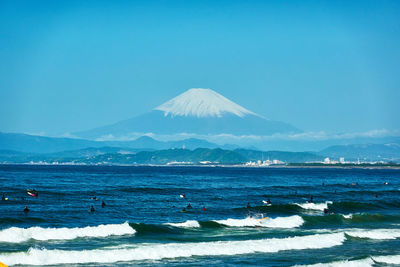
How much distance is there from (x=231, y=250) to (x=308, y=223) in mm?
21192

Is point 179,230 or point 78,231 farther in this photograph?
point 179,230

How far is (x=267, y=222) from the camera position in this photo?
60.4 meters

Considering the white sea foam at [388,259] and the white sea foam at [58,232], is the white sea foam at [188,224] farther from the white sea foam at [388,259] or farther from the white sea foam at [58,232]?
the white sea foam at [388,259]

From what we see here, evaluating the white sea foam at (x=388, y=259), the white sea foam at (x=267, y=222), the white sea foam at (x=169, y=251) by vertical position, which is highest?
the white sea foam at (x=267, y=222)

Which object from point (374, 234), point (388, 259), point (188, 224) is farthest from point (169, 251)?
point (374, 234)

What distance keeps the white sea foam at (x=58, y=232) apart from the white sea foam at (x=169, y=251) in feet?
22.9

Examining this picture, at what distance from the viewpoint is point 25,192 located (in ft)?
302

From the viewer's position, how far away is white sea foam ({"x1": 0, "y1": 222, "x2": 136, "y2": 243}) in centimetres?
4539

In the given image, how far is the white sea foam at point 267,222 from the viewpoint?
57.9m

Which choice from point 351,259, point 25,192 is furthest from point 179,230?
point 25,192

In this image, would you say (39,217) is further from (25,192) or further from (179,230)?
(25,192)

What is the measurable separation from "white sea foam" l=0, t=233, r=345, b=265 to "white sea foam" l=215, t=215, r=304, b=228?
9.75 m

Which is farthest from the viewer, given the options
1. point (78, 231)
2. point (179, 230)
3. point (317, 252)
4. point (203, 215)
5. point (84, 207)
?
point (84, 207)

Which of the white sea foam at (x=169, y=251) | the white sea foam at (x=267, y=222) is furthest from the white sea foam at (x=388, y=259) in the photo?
the white sea foam at (x=267, y=222)
